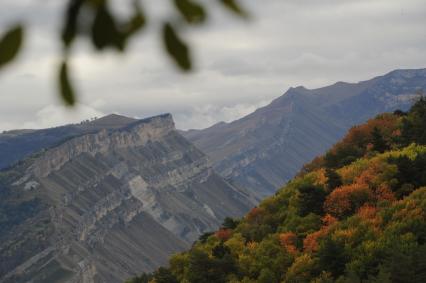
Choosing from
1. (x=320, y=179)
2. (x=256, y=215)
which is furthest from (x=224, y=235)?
(x=320, y=179)

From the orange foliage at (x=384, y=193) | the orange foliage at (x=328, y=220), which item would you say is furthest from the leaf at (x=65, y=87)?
the orange foliage at (x=384, y=193)

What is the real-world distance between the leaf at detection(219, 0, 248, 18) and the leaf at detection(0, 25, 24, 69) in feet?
2.55

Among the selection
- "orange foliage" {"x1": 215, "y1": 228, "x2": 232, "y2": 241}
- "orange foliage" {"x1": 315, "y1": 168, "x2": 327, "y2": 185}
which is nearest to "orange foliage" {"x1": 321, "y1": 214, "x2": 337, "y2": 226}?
"orange foliage" {"x1": 315, "y1": 168, "x2": 327, "y2": 185}

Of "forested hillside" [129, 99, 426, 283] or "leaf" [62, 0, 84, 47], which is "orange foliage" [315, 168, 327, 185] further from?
"leaf" [62, 0, 84, 47]

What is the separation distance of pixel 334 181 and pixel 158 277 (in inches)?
627

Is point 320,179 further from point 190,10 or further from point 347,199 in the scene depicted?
point 190,10

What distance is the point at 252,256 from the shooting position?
2323 inches

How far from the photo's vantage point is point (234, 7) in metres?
3.04

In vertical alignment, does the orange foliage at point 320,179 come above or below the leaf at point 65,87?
below

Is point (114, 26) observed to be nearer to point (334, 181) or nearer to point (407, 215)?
point (407, 215)

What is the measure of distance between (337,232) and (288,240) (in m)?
6.48

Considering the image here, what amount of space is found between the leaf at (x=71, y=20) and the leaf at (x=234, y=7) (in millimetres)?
533

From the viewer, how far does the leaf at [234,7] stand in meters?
3.03

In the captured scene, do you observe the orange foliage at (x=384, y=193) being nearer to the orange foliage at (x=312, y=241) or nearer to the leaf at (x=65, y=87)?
the orange foliage at (x=312, y=241)
